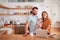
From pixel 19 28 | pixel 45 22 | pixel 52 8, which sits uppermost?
pixel 52 8

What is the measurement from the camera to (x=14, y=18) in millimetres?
2596

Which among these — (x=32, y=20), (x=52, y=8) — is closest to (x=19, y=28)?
(x=32, y=20)

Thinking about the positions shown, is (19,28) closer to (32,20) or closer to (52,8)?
(32,20)

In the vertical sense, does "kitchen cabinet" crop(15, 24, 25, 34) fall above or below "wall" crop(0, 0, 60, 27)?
below

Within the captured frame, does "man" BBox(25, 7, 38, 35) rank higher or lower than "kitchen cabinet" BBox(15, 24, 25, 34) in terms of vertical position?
higher

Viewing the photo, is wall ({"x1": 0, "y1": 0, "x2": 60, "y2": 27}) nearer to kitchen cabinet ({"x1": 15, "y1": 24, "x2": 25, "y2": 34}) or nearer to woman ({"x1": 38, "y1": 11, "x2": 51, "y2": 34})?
woman ({"x1": 38, "y1": 11, "x2": 51, "y2": 34})

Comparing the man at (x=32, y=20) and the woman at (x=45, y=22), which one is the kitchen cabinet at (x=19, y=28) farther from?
the woman at (x=45, y=22)

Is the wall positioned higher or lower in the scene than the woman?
higher

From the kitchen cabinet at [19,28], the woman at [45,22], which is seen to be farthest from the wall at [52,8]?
the kitchen cabinet at [19,28]

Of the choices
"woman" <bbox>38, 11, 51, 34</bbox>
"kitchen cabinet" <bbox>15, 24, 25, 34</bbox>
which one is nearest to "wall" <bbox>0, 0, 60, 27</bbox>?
"woman" <bbox>38, 11, 51, 34</bbox>

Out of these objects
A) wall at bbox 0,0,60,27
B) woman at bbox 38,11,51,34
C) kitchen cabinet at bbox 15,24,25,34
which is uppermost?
wall at bbox 0,0,60,27

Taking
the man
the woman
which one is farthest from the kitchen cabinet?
the woman

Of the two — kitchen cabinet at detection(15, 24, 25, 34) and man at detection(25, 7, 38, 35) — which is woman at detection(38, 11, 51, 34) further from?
kitchen cabinet at detection(15, 24, 25, 34)

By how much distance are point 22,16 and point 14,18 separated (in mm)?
162
